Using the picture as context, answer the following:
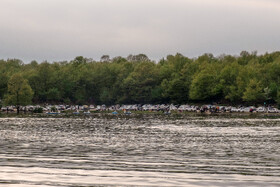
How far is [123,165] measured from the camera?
1602 inches

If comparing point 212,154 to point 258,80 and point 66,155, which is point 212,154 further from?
point 258,80

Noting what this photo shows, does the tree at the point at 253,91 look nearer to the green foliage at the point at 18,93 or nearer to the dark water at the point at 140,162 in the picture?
the green foliage at the point at 18,93

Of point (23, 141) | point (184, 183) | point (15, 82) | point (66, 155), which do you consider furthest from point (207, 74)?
point (184, 183)

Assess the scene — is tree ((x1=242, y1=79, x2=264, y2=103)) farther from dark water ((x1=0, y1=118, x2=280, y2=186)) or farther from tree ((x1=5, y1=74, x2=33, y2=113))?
dark water ((x1=0, y1=118, x2=280, y2=186))

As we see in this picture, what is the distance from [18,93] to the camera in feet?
589

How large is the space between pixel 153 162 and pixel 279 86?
13152 cm

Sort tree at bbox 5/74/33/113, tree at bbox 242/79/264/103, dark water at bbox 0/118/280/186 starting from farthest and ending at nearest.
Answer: tree at bbox 5/74/33/113, tree at bbox 242/79/264/103, dark water at bbox 0/118/280/186

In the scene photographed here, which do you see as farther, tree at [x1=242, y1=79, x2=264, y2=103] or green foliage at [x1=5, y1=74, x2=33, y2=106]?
green foliage at [x1=5, y1=74, x2=33, y2=106]

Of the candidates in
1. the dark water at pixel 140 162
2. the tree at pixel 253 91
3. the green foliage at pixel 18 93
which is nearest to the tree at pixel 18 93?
the green foliage at pixel 18 93

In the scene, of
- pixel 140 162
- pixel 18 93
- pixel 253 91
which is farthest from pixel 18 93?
pixel 140 162

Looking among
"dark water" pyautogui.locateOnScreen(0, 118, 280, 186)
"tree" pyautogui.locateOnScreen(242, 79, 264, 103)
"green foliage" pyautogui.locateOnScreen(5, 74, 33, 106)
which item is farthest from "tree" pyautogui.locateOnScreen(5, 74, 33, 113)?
"dark water" pyautogui.locateOnScreen(0, 118, 280, 186)

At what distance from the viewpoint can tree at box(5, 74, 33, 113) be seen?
586 ft

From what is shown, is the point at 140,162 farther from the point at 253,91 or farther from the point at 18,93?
the point at 18,93

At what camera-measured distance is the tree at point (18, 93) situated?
178 metres
